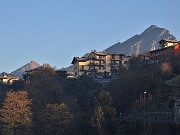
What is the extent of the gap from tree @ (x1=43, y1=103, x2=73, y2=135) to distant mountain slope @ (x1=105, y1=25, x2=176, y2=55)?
13065cm

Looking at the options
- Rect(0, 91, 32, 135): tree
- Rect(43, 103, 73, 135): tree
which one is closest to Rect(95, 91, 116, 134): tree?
Rect(43, 103, 73, 135): tree

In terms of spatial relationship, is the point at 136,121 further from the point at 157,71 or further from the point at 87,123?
the point at 157,71

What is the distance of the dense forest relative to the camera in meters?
30.1

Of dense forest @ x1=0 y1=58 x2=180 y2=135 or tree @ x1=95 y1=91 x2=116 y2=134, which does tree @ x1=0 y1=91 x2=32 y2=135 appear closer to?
dense forest @ x1=0 y1=58 x2=180 y2=135

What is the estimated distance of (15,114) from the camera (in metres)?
33.5

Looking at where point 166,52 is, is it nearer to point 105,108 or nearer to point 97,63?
point 97,63

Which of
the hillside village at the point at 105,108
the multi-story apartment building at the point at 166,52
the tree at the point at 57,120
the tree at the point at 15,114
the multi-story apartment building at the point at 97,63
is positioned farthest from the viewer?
the multi-story apartment building at the point at 97,63

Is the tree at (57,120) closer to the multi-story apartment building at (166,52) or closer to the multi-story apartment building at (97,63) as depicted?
the multi-story apartment building at (166,52)

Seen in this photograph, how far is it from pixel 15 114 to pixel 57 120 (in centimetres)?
378

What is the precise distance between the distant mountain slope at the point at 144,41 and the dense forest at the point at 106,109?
12510 centimetres

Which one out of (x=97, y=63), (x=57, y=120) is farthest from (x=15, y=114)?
(x=97, y=63)

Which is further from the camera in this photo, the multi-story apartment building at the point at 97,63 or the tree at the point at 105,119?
the multi-story apartment building at the point at 97,63

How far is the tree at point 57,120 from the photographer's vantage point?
32.9m

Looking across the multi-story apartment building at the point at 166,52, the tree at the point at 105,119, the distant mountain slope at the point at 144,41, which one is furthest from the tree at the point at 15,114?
the distant mountain slope at the point at 144,41
